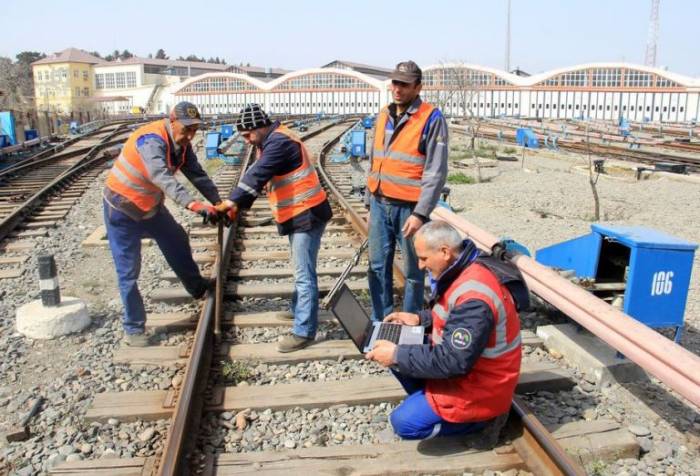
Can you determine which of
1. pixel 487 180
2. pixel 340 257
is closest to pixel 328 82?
pixel 487 180

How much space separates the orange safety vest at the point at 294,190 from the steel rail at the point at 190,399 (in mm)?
926

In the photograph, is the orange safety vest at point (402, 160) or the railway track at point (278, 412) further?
the orange safety vest at point (402, 160)

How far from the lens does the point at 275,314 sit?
518 cm

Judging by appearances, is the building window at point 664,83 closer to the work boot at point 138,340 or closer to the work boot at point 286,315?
the work boot at point 286,315

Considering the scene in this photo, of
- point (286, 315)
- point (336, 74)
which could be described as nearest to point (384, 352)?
point (286, 315)

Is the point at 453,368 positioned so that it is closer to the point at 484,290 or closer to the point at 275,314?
the point at 484,290

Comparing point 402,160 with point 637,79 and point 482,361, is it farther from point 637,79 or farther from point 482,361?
point 637,79

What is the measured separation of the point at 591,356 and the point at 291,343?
2.07 m

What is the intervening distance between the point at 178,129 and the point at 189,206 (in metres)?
0.60

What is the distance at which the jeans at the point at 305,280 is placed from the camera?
452 cm

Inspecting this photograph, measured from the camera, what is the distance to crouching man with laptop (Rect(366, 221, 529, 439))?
2906 mm

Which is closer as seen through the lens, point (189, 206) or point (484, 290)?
point (484, 290)

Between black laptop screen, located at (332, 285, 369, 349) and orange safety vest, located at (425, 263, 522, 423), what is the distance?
0.58 metres

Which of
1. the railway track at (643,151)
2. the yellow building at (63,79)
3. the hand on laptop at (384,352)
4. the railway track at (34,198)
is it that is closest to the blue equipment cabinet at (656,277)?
the hand on laptop at (384,352)
